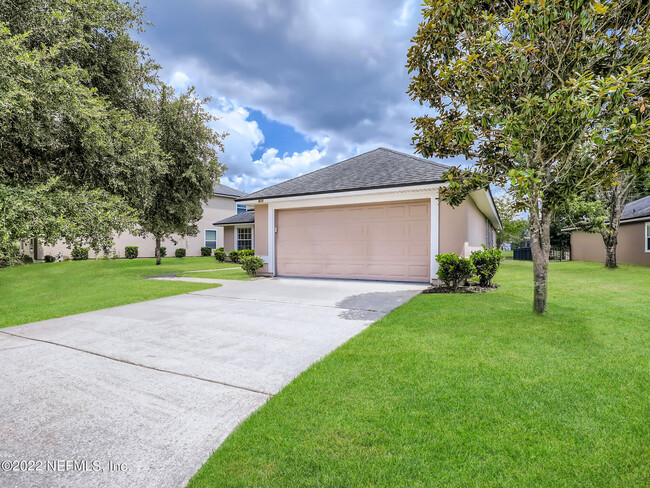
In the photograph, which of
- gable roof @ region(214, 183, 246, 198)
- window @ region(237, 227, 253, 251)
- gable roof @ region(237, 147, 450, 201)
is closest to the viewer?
gable roof @ region(237, 147, 450, 201)

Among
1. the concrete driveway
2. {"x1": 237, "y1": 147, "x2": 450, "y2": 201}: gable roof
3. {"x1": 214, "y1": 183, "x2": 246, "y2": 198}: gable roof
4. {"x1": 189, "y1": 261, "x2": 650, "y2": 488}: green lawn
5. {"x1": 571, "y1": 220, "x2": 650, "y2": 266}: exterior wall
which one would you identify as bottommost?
the concrete driveway

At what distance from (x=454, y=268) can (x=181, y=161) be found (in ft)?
37.1

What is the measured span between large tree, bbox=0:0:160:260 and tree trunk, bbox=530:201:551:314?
8.70m

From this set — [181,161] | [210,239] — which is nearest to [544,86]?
[181,161]

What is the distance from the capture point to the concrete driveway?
76.9 inches

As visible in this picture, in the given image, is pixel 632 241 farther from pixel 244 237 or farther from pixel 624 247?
pixel 244 237

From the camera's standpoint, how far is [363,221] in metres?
10.1

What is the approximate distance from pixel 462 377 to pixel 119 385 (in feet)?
10.4

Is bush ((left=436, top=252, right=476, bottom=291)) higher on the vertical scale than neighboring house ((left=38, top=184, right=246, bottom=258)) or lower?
lower

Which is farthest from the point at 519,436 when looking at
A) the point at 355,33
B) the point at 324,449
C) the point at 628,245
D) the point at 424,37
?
the point at 628,245

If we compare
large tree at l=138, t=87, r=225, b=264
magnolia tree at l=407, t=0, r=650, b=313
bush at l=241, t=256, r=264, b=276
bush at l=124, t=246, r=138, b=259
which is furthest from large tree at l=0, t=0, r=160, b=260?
bush at l=124, t=246, r=138, b=259

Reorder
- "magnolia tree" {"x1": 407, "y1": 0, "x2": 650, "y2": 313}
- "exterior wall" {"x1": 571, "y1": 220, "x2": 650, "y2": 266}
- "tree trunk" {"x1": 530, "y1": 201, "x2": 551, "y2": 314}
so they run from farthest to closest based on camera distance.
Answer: "exterior wall" {"x1": 571, "y1": 220, "x2": 650, "y2": 266} < "tree trunk" {"x1": 530, "y1": 201, "x2": 551, "y2": 314} < "magnolia tree" {"x1": 407, "y1": 0, "x2": 650, "y2": 313}

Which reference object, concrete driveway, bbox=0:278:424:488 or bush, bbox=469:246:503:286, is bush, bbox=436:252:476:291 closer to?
bush, bbox=469:246:503:286

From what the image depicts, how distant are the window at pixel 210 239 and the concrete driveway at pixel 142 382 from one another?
20.3 metres
